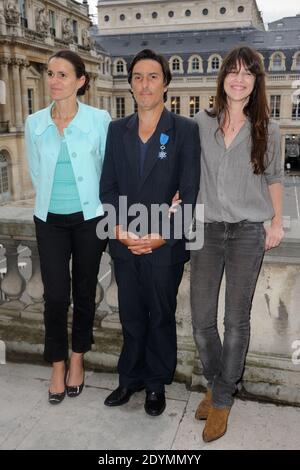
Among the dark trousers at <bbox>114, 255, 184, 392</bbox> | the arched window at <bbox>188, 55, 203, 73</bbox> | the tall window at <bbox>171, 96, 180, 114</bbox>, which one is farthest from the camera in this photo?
the tall window at <bbox>171, 96, 180, 114</bbox>

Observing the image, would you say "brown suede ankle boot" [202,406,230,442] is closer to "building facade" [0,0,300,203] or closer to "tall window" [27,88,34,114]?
"building facade" [0,0,300,203]

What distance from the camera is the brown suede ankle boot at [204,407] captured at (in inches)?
112

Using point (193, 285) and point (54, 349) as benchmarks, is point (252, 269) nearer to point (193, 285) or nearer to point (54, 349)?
point (193, 285)

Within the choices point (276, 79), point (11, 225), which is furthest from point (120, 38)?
point (11, 225)

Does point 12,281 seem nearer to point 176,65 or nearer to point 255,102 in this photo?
point 255,102

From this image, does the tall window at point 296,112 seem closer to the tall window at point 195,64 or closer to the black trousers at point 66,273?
the tall window at point 195,64

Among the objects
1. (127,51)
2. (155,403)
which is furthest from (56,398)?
(127,51)

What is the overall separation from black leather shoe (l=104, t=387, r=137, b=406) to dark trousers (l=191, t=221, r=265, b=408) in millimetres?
554

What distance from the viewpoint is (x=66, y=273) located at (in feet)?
9.89

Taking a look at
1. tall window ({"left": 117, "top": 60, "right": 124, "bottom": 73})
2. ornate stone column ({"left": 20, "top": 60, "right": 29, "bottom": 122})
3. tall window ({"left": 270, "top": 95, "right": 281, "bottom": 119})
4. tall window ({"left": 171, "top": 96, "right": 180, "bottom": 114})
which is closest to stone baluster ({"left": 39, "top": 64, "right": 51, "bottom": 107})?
ornate stone column ({"left": 20, "top": 60, "right": 29, "bottom": 122})

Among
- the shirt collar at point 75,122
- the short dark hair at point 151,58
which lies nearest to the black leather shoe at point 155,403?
the shirt collar at point 75,122

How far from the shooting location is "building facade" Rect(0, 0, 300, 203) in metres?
30.5

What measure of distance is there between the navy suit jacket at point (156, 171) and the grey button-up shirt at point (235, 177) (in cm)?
7

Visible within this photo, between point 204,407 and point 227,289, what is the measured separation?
28.9 inches
